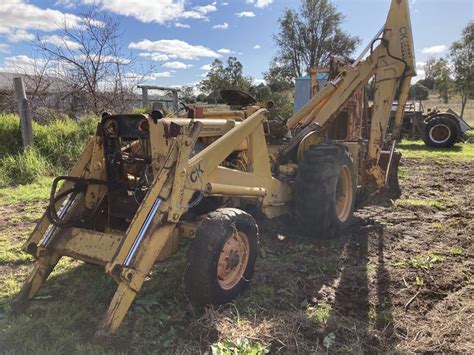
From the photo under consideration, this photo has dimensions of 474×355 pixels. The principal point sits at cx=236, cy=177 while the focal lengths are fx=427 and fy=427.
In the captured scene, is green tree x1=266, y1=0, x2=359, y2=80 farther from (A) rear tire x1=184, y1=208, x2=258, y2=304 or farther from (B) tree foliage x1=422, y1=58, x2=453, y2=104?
(A) rear tire x1=184, y1=208, x2=258, y2=304

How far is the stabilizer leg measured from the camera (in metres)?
3.46

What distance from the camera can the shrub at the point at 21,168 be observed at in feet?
27.1

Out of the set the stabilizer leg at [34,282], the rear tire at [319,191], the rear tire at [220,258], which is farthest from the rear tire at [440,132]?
the stabilizer leg at [34,282]

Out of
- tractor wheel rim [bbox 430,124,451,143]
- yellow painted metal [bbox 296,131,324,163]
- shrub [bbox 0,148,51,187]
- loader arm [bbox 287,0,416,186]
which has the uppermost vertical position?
loader arm [bbox 287,0,416,186]

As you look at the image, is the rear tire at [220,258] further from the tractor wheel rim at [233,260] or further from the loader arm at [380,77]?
the loader arm at [380,77]

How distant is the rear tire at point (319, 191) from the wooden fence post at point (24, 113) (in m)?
6.42

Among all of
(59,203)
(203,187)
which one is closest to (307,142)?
(203,187)

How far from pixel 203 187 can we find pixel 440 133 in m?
14.6

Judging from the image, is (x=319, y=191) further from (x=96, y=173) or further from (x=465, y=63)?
(x=465, y=63)

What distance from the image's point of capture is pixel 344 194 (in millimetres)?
5566

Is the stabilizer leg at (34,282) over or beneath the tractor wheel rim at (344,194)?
beneath

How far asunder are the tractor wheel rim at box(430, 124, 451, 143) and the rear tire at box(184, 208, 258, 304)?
1403cm

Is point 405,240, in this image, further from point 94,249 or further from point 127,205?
point 94,249

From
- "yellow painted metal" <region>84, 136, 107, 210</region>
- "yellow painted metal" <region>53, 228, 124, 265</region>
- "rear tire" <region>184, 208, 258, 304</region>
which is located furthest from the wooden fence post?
"rear tire" <region>184, 208, 258, 304</region>
